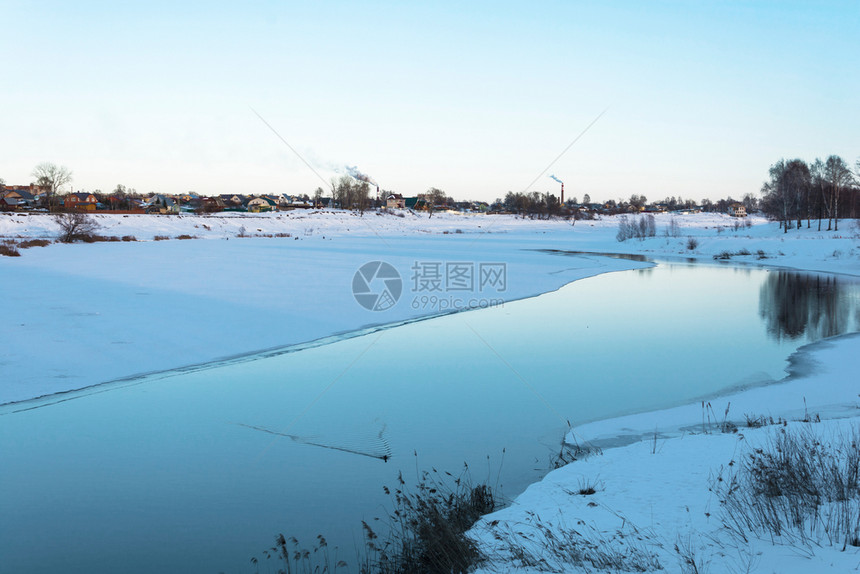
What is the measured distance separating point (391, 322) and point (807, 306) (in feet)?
43.3

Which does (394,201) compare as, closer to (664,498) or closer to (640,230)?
(640,230)

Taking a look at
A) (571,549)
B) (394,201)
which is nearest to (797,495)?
(571,549)

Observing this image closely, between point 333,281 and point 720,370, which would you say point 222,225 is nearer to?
point 333,281

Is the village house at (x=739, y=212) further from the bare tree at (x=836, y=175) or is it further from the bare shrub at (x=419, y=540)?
the bare shrub at (x=419, y=540)

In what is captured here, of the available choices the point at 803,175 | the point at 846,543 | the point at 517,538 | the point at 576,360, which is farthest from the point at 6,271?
the point at 803,175

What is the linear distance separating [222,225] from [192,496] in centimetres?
5217

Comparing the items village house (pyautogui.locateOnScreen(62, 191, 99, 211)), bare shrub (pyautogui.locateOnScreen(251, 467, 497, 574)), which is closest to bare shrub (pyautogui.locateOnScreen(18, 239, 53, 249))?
bare shrub (pyautogui.locateOnScreen(251, 467, 497, 574))

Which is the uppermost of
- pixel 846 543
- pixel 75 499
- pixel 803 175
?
pixel 803 175

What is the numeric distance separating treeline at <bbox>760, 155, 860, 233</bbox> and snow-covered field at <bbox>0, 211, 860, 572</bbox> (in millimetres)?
33389

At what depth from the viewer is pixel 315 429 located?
7602 millimetres

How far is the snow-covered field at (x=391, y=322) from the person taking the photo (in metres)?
4.54

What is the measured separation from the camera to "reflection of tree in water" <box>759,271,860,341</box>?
1408cm

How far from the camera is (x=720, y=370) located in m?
10.4

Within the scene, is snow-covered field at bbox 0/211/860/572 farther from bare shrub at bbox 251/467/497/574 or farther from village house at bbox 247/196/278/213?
village house at bbox 247/196/278/213
